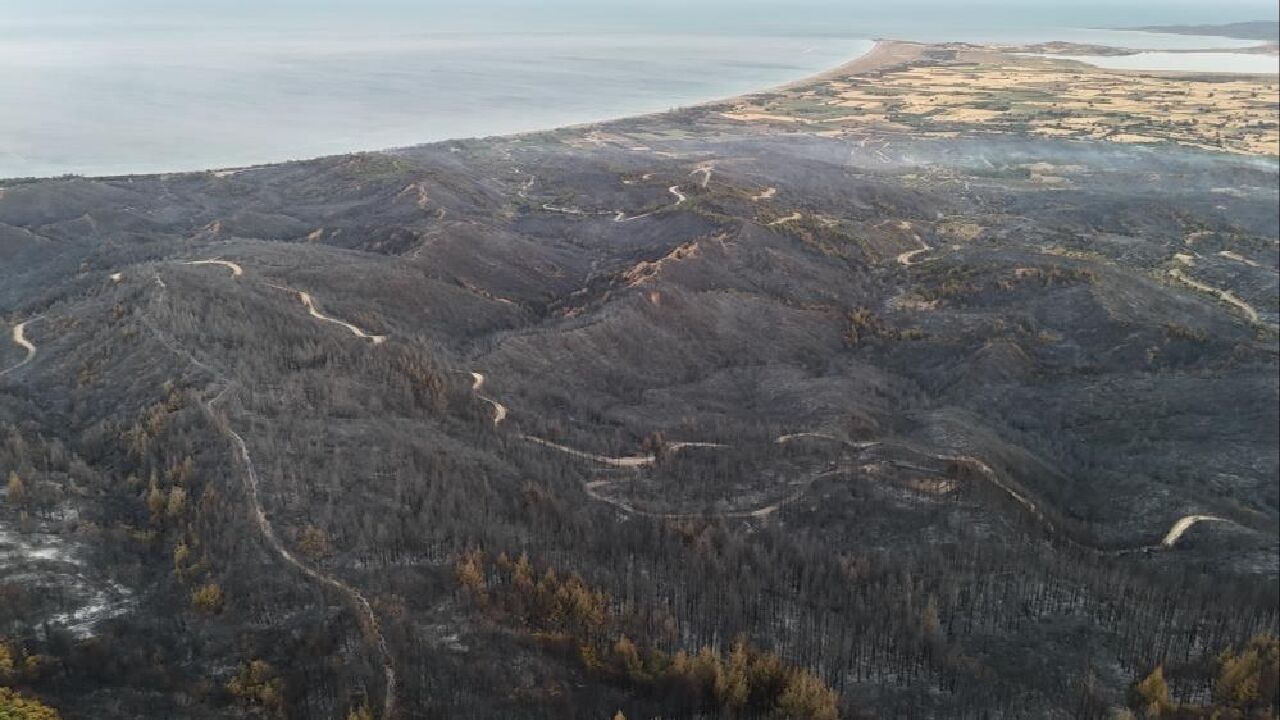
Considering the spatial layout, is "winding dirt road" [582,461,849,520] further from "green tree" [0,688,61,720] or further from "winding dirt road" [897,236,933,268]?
"winding dirt road" [897,236,933,268]

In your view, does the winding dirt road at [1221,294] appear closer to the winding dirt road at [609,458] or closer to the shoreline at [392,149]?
the winding dirt road at [609,458]

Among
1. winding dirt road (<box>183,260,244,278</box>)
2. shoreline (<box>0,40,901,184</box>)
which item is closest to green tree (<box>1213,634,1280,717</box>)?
winding dirt road (<box>183,260,244,278</box>)

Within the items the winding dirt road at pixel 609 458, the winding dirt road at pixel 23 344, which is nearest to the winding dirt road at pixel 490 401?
the winding dirt road at pixel 609 458

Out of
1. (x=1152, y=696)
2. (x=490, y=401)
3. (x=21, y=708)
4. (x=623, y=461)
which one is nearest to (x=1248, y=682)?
(x=1152, y=696)

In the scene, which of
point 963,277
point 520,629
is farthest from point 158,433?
point 963,277

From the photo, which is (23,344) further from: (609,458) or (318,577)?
(609,458)
